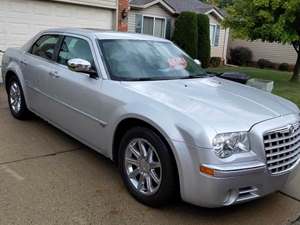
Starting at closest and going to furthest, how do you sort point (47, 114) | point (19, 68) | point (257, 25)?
point (47, 114) → point (19, 68) → point (257, 25)

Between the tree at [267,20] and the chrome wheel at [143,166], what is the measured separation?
1006 centimetres

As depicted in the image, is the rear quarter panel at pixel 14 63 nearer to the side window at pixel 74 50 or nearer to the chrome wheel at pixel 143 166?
the side window at pixel 74 50

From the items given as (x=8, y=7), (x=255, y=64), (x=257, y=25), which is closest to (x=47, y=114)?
(x=8, y=7)

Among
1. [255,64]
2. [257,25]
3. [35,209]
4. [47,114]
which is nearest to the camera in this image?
[35,209]

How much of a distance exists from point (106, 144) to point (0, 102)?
14.2 feet

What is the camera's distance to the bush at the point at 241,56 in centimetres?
2519

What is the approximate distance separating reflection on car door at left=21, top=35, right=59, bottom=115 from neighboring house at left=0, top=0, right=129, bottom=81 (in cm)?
467

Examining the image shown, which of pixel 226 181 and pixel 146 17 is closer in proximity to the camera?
pixel 226 181

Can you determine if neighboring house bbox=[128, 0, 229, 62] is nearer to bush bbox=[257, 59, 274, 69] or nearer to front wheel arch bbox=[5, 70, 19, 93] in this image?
bush bbox=[257, 59, 274, 69]

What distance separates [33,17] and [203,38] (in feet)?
35.9

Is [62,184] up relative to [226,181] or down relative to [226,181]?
down

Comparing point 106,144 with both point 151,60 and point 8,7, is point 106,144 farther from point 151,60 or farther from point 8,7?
point 8,7

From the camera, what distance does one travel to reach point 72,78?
4469 millimetres

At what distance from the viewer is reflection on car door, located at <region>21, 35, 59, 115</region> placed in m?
5.10
